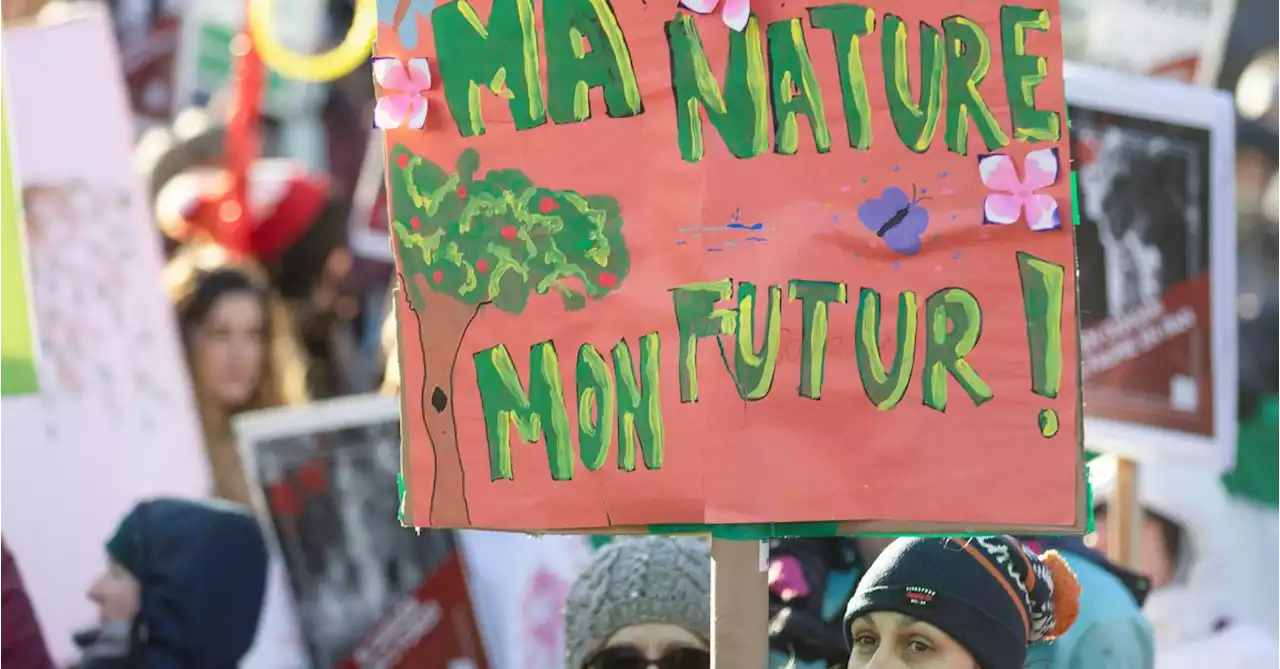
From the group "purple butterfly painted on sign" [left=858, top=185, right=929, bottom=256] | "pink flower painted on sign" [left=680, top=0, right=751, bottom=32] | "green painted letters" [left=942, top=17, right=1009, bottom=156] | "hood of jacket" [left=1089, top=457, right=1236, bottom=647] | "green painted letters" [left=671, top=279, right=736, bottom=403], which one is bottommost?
"hood of jacket" [left=1089, top=457, right=1236, bottom=647]

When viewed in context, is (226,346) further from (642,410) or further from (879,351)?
(879,351)

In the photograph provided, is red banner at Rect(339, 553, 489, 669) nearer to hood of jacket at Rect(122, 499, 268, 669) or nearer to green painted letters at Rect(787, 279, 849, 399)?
hood of jacket at Rect(122, 499, 268, 669)

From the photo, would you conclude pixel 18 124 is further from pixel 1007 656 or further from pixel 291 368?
pixel 1007 656

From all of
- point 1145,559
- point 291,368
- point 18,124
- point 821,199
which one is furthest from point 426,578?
point 821,199

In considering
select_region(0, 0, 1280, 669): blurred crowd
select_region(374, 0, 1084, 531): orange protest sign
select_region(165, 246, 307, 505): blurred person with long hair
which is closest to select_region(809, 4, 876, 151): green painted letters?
select_region(374, 0, 1084, 531): orange protest sign

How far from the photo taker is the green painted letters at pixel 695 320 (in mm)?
2090

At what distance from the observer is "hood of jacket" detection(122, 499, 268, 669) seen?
3205mm

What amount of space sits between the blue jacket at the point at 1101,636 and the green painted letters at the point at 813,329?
0.78m

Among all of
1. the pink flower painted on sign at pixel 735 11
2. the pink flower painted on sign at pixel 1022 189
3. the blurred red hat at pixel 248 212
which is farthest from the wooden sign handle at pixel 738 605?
the blurred red hat at pixel 248 212

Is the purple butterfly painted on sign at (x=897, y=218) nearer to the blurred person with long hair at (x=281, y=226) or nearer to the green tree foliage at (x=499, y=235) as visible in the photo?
the green tree foliage at (x=499, y=235)

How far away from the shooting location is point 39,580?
3.53 m

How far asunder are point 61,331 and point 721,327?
2.18 meters

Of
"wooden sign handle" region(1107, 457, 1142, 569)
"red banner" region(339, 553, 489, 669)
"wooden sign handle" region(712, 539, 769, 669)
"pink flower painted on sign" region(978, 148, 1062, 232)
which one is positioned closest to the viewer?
"pink flower painted on sign" region(978, 148, 1062, 232)

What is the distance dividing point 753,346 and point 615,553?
0.86 metres
